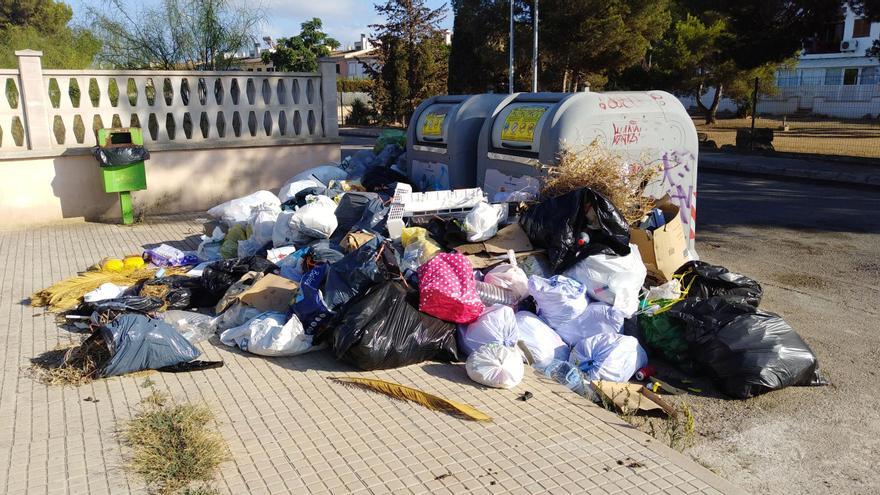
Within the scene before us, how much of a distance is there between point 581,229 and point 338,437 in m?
2.34

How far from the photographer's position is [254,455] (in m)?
3.39

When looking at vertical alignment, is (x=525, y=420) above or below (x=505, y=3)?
below

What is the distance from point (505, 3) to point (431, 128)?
23411 millimetres

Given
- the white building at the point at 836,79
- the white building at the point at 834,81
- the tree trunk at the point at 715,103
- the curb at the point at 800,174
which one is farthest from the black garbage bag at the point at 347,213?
the tree trunk at the point at 715,103

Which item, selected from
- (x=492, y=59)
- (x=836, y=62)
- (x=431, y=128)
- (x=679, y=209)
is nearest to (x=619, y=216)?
(x=679, y=209)

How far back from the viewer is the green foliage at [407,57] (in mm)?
30812

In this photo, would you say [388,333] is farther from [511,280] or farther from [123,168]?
[123,168]

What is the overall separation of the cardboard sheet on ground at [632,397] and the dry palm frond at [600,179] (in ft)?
5.30

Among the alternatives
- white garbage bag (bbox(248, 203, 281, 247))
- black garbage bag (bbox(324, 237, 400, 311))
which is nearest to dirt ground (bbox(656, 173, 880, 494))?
black garbage bag (bbox(324, 237, 400, 311))

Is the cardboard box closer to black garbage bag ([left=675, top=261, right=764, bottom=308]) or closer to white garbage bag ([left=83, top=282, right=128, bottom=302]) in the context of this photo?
black garbage bag ([left=675, top=261, right=764, bottom=308])

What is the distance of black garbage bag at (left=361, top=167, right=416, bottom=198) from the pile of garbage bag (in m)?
2.18

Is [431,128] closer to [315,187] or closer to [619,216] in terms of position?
[315,187]

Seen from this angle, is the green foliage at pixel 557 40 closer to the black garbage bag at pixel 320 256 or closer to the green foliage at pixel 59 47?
the green foliage at pixel 59 47

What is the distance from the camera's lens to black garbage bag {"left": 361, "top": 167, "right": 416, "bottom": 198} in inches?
317
